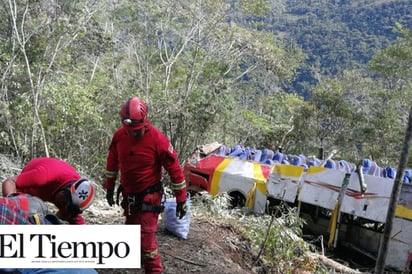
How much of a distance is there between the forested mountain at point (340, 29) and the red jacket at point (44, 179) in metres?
44.7

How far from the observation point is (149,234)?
4191 millimetres

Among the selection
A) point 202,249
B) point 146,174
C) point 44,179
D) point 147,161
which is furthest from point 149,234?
point 44,179

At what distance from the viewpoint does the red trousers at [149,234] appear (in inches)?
162

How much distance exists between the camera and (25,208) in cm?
247

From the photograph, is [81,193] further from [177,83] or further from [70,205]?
[177,83]

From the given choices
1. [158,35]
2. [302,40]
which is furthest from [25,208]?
[302,40]

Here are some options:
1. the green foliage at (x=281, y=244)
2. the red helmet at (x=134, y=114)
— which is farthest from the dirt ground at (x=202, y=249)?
the red helmet at (x=134, y=114)

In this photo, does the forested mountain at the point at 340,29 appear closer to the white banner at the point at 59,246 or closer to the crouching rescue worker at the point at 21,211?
the white banner at the point at 59,246

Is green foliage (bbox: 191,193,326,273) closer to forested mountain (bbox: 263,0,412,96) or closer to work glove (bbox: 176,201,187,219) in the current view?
work glove (bbox: 176,201,187,219)

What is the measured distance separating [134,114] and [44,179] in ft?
3.66

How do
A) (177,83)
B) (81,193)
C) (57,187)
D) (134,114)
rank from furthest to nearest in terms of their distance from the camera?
(177,83) → (134,114) → (57,187) → (81,193)

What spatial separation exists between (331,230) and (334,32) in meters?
55.9

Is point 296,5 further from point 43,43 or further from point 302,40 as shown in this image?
point 43,43

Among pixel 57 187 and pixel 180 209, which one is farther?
pixel 180 209
